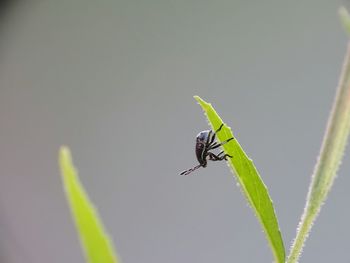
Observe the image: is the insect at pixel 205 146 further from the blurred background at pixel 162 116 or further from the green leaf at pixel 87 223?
the blurred background at pixel 162 116

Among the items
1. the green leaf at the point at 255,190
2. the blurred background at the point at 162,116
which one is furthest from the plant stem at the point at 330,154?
the blurred background at the point at 162,116

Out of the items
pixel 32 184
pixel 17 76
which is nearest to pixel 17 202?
pixel 32 184

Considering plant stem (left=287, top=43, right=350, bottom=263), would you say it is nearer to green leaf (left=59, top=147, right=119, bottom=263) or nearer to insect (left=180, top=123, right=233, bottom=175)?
green leaf (left=59, top=147, right=119, bottom=263)

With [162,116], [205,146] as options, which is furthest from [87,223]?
[162,116]

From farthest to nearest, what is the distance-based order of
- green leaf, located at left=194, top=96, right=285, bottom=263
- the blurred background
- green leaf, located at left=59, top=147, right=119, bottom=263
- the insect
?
1. the blurred background
2. the insect
3. green leaf, located at left=194, top=96, right=285, bottom=263
4. green leaf, located at left=59, top=147, right=119, bottom=263

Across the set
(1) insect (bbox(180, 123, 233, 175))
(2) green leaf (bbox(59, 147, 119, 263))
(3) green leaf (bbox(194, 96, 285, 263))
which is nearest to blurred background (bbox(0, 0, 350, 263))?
(1) insect (bbox(180, 123, 233, 175))

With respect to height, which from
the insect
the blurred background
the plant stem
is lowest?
the plant stem

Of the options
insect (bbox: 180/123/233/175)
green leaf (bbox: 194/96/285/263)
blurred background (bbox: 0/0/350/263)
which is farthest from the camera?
blurred background (bbox: 0/0/350/263)
